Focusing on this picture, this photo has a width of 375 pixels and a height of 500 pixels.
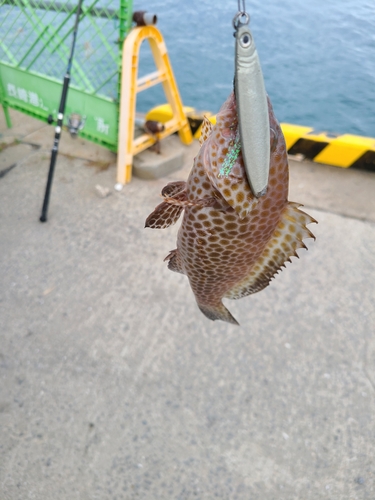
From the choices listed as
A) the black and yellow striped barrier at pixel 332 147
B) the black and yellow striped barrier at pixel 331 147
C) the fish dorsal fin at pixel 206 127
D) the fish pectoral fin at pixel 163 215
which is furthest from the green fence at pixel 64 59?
the fish pectoral fin at pixel 163 215

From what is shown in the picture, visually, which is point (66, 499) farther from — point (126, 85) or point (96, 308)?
point (126, 85)

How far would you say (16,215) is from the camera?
14.5 feet

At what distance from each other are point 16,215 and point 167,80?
7.74ft

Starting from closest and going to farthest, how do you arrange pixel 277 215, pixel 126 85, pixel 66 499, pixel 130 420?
pixel 277 215 → pixel 66 499 → pixel 130 420 → pixel 126 85

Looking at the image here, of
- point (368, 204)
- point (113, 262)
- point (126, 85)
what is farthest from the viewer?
point (368, 204)

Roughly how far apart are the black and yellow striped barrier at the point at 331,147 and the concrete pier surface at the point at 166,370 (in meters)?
1.00

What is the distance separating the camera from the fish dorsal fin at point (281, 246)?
3.83 ft

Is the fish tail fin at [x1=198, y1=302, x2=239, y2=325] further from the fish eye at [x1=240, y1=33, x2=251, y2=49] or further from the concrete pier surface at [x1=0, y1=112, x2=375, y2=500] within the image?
the concrete pier surface at [x1=0, y1=112, x2=375, y2=500]

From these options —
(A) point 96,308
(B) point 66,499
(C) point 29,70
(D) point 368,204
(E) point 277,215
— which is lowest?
(B) point 66,499

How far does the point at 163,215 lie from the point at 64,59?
4.27m

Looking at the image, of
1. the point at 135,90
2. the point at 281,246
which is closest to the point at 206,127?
the point at 281,246

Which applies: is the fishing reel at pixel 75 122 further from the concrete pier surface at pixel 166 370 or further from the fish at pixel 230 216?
the fish at pixel 230 216

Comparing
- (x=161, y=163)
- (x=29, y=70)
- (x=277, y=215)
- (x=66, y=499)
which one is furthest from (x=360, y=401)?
(x=29, y=70)

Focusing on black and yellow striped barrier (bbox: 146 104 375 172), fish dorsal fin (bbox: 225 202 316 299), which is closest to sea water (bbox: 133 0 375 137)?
black and yellow striped barrier (bbox: 146 104 375 172)
